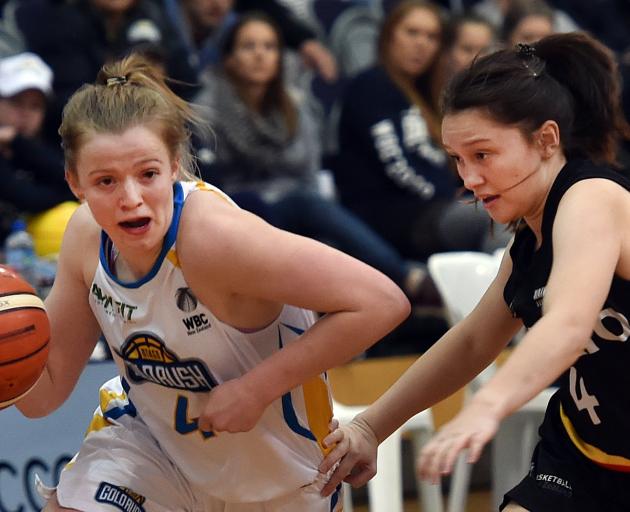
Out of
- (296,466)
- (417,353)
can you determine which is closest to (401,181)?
(417,353)

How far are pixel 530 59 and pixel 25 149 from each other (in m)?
3.67

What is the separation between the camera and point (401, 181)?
6.72m

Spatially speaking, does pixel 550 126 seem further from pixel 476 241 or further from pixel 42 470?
pixel 476 241

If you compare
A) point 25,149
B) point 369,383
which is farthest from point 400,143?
point 25,149

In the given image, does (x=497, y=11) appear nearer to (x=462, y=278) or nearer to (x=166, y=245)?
(x=462, y=278)

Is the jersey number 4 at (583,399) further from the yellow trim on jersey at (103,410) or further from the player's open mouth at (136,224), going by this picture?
the yellow trim on jersey at (103,410)

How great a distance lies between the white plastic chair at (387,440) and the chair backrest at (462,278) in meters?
0.49

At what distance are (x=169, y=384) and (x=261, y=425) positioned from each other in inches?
10.3

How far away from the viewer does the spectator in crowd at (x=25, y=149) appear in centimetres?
580

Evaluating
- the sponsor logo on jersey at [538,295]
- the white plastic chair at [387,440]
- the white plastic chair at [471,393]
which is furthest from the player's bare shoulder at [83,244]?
the white plastic chair at [471,393]

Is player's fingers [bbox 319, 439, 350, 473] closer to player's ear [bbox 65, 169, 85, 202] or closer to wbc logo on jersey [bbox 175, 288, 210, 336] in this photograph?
wbc logo on jersey [bbox 175, 288, 210, 336]

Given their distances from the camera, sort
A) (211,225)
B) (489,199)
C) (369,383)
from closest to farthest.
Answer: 1. (489,199)
2. (211,225)
3. (369,383)

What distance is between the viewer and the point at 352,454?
119 inches

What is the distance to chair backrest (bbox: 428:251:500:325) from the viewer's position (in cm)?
527
